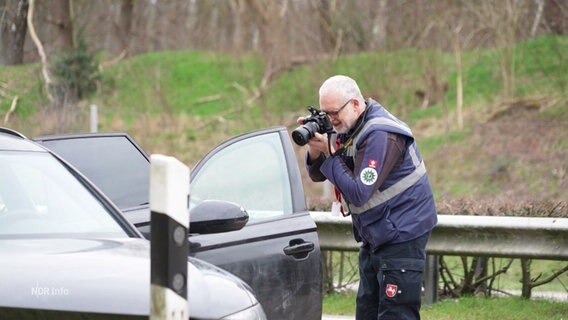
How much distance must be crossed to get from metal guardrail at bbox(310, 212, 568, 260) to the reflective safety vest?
6.11 feet

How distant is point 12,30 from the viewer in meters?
15.1

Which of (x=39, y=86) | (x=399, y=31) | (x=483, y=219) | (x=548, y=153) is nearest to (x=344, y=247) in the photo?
(x=483, y=219)

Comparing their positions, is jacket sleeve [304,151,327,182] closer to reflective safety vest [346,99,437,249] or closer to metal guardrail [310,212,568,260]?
reflective safety vest [346,99,437,249]

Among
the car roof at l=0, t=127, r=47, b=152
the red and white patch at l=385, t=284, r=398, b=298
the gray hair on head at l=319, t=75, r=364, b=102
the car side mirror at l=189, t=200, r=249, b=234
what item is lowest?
the red and white patch at l=385, t=284, r=398, b=298

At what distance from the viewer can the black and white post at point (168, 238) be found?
322 centimetres

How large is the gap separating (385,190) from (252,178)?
0.73 metres

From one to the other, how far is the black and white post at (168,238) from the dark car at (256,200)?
2053 mm

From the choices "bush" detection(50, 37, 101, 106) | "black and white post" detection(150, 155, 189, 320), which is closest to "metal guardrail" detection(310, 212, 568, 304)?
"black and white post" detection(150, 155, 189, 320)

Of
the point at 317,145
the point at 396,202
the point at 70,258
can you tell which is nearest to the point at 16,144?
the point at 70,258

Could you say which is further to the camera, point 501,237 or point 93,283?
point 501,237

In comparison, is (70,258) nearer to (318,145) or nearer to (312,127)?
(312,127)

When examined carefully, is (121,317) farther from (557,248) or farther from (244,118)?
(244,118)

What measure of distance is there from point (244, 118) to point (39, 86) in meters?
10.9

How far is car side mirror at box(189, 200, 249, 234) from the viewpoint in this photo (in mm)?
4422
